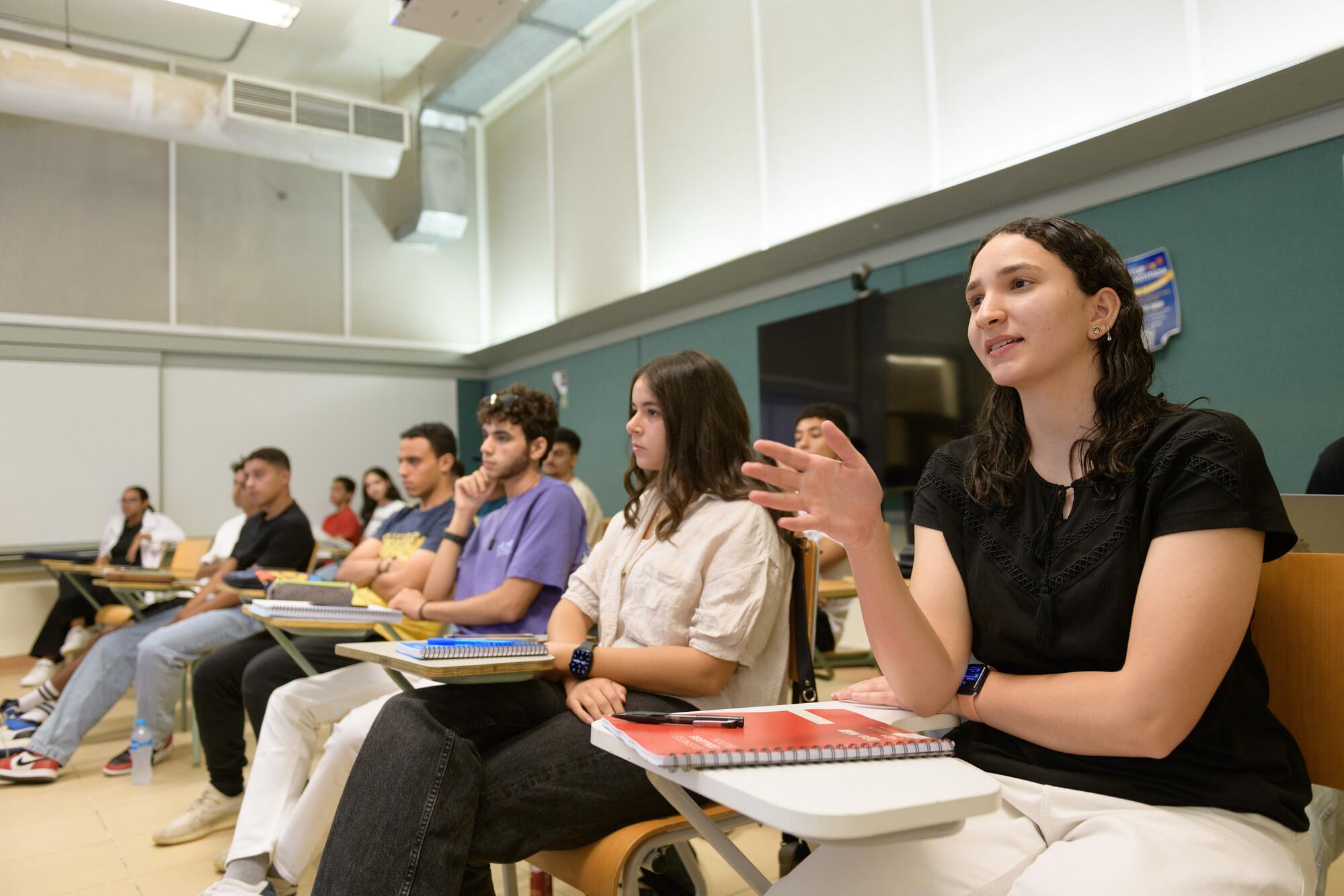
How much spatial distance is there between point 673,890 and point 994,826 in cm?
125

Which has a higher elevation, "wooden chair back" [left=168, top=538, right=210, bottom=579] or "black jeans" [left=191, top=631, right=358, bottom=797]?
"wooden chair back" [left=168, top=538, right=210, bottom=579]

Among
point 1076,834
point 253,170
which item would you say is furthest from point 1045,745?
point 253,170

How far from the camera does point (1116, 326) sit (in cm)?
122

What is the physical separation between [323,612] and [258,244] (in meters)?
6.82

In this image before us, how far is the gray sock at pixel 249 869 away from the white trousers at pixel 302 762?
1 centimetres

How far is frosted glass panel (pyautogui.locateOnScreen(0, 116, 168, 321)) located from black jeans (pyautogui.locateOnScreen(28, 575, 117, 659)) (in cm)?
225

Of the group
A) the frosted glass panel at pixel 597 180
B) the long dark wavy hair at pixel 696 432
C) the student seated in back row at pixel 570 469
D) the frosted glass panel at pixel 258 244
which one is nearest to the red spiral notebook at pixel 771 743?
the long dark wavy hair at pixel 696 432

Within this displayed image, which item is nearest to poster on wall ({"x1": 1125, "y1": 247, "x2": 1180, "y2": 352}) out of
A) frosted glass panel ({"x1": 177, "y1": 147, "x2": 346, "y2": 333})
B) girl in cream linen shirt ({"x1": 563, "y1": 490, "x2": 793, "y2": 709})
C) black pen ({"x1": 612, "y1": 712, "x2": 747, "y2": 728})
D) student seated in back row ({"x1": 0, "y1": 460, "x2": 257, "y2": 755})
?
girl in cream linen shirt ({"x1": 563, "y1": 490, "x2": 793, "y2": 709})

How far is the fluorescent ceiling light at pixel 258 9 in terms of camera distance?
17.0 feet

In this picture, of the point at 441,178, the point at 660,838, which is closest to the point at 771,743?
the point at 660,838

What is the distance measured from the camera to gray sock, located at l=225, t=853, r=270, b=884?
216 centimetres

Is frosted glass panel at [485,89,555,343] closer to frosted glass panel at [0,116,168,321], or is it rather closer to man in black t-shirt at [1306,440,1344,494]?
frosted glass panel at [0,116,168,321]

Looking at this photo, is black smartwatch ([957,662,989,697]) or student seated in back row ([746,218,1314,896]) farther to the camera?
black smartwatch ([957,662,989,697])

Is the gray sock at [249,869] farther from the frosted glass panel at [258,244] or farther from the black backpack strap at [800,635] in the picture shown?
the frosted glass panel at [258,244]
